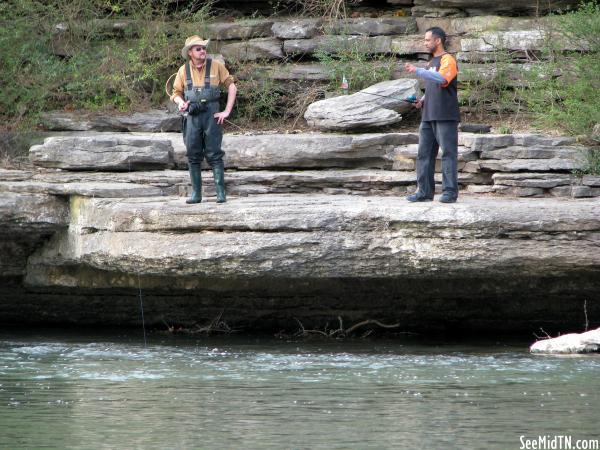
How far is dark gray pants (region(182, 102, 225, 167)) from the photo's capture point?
9930mm

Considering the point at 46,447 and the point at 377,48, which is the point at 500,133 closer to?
the point at 377,48

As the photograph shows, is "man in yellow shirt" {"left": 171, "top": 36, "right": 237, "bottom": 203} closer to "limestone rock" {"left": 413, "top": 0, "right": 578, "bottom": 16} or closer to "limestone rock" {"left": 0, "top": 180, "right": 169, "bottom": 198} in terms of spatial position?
"limestone rock" {"left": 0, "top": 180, "right": 169, "bottom": 198}

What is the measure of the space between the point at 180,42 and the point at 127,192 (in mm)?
3695

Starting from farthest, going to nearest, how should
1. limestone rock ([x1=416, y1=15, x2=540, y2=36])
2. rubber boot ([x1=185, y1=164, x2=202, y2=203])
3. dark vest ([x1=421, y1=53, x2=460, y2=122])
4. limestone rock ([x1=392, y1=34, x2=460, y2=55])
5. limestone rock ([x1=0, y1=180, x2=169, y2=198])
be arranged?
limestone rock ([x1=392, y1=34, x2=460, y2=55]), limestone rock ([x1=416, y1=15, x2=540, y2=36]), limestone rock ([x1=0, y1=180, x2=169, y2=198]), rubber boot ([x1=185, y1=164, x2=202, y2=203]), dark vest ([x1=421, y1=53, x2=460, y2=122])

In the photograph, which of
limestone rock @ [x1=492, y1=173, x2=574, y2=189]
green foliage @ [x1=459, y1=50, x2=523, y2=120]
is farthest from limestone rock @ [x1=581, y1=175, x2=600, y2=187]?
green foliage @ [x1=459, y1=50, x2=523, y2=120]

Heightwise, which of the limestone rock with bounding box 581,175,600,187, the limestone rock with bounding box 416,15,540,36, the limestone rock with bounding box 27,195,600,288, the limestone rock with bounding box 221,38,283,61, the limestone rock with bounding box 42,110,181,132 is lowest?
the limestone rock with bounding box 27,195,600,288

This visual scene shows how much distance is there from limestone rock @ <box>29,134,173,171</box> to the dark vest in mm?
3008

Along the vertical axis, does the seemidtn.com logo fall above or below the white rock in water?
above

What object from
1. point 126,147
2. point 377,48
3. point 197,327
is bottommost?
point 197,327

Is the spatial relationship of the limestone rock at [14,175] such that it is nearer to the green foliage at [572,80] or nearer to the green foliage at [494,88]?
the green foliage at [494,88]

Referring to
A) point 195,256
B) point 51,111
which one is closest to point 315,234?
point 195,256

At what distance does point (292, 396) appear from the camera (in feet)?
25.6

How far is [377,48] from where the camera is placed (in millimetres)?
13008

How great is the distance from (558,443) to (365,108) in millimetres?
5917
